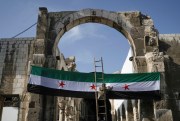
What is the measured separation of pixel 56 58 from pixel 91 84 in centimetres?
230

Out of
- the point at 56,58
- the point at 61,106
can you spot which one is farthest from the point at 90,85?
the point at 61,106

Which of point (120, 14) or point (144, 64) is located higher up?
point (120, 14)

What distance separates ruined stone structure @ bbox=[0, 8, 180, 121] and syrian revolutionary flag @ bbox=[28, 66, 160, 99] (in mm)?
511

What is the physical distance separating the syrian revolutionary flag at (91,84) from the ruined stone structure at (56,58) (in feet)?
1.68

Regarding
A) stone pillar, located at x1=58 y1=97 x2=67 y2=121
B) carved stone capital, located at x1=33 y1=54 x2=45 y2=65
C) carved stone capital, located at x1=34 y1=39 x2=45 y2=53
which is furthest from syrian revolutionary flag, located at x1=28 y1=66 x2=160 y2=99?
stone pillar, located at x1=58 y1=97 x2=67 y2=121

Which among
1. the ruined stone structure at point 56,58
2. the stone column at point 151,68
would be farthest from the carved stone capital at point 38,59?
the stone column at point 151,68

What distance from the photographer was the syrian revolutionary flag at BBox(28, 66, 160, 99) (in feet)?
31.1

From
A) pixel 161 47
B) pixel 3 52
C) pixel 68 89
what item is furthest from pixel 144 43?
pixel 3 52

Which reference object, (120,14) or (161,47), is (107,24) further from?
(161,47)

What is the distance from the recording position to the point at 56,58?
1109 centimetres

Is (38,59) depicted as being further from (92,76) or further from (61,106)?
(61,106)

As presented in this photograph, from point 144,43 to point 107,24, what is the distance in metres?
1.89

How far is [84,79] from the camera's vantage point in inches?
384

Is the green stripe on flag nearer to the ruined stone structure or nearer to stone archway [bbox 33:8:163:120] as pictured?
the ruined stone structure
